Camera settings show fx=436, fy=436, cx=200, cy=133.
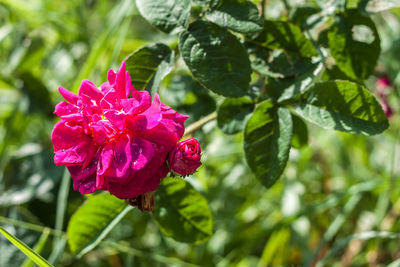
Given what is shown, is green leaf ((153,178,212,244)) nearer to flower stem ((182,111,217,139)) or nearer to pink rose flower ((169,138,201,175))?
flower stem ((182,111,217,139))

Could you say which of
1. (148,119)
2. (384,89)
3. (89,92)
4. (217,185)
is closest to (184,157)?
(148,119)

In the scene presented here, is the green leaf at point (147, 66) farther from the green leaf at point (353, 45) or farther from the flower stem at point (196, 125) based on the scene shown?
the green leaf at point (353, 45)

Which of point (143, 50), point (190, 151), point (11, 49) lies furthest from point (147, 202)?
point (11, 49)

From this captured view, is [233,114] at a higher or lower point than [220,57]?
lower

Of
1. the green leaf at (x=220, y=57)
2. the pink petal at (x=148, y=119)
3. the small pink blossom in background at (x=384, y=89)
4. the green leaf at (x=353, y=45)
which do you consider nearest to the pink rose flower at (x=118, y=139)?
the pink petal at (x=148, y=119)

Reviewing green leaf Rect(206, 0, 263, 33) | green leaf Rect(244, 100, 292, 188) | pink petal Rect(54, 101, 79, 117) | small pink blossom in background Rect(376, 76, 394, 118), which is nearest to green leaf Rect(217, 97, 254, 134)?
green leaf Rect(244, 100, 292, 188)

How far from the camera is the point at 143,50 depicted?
752 millimetres

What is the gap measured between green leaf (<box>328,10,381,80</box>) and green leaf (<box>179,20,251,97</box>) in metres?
0.20

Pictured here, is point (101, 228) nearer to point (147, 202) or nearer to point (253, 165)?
point (147, 202)

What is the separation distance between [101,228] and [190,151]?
0.34 metres

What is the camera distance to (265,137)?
2.53 ft

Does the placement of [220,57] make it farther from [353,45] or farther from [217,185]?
[217,185]

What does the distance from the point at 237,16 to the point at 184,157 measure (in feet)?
0.88

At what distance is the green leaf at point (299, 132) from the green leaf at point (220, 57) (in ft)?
0.64
